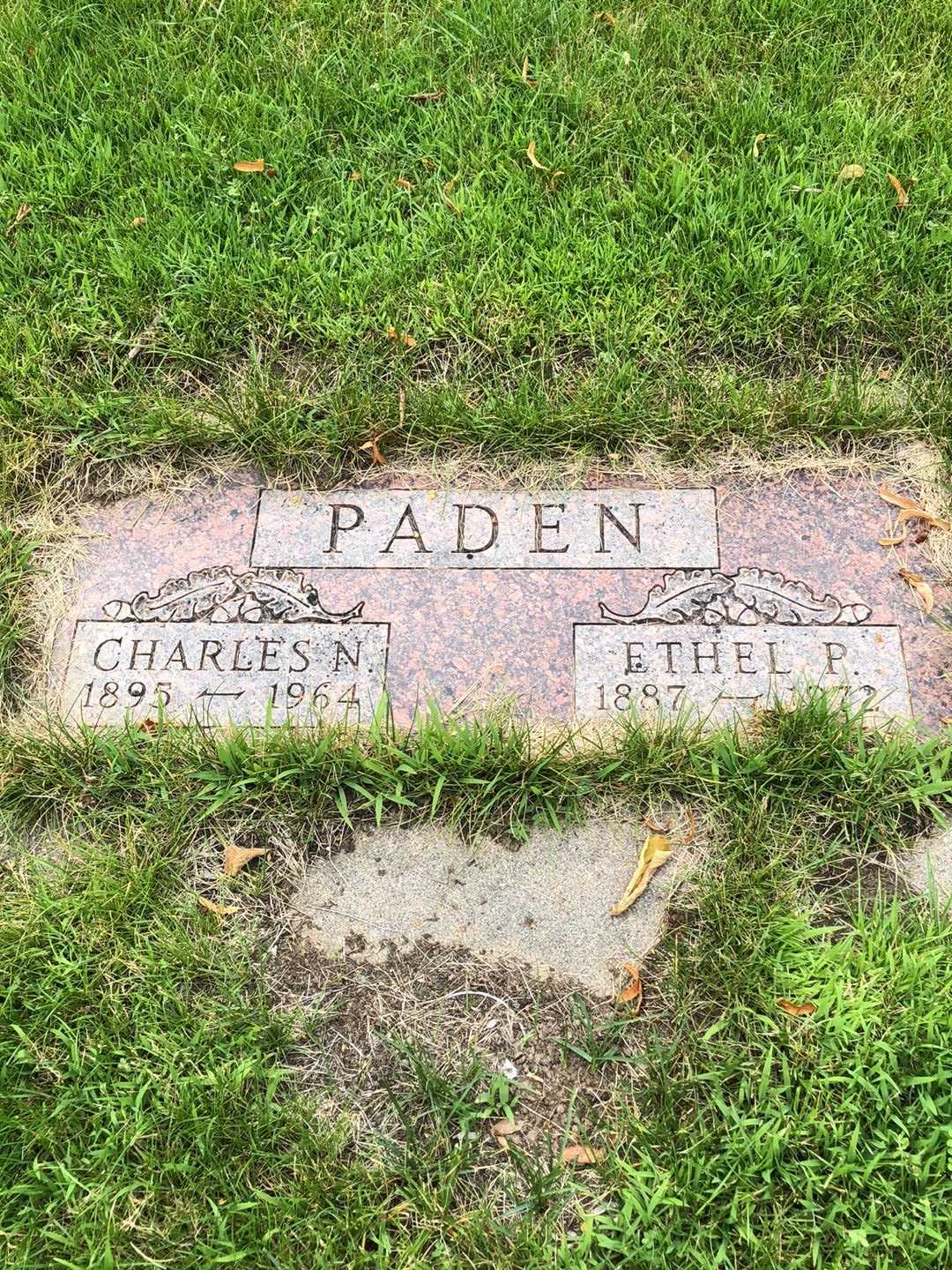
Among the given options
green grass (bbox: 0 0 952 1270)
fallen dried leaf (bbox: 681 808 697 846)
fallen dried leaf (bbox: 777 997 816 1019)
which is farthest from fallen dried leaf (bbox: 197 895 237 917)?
fallen dried leaf (bbox: 777 997 816 1019)

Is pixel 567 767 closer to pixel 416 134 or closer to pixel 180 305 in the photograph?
pixel 180 305

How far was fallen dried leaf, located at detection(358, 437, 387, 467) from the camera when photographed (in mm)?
2746

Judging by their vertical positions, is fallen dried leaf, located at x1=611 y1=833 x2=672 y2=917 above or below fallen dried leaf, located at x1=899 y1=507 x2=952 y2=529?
Answer: below

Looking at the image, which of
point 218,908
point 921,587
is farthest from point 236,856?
point 921,587

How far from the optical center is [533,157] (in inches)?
120

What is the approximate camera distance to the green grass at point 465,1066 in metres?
1.89

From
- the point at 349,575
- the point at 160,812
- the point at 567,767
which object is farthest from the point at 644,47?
the point at 160,812

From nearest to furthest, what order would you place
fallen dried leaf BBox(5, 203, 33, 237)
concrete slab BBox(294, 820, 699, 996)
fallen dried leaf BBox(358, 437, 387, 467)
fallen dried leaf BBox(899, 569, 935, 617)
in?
concrete slab BBox(294, 820, 699, 996)
fallen dried leaf BBox(899, 569, 935, 617)
fallen dried leaf BBox(358, 437, 387, 467)
fallen dried leaf BBox(5, 203, 33, 237)

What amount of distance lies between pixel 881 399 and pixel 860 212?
1.90 feet

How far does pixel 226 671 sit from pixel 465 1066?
3.32 ft

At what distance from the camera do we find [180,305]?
115 inches

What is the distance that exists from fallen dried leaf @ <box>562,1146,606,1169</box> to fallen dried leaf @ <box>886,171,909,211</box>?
251cm

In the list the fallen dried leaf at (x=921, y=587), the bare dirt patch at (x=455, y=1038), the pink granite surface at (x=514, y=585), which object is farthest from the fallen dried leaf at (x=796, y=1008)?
the fallen dried leaf at (x=921, y=587)

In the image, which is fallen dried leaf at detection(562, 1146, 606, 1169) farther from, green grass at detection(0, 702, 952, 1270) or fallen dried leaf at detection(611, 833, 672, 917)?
fallen dried leaf at detection(611, 833, 672, 917)
